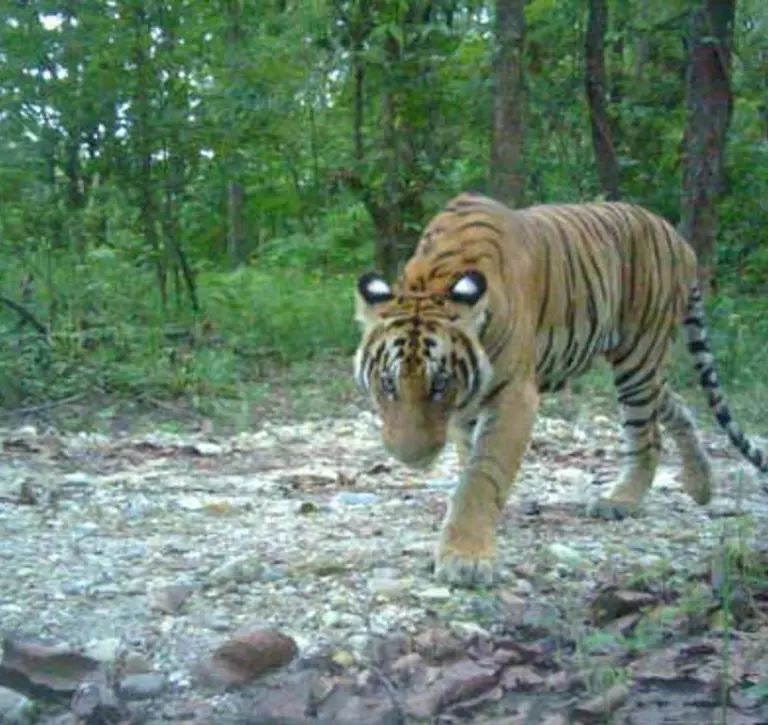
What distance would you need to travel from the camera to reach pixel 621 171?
14.5 m

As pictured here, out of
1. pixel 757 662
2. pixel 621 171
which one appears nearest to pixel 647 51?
pixel 621 171

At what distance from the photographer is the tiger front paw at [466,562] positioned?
16.1 feet

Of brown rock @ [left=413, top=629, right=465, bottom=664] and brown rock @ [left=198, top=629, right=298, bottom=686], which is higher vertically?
brown rock @ [left=198, top=629, right=298, bottom=686]

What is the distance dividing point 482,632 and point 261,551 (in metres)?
1.25

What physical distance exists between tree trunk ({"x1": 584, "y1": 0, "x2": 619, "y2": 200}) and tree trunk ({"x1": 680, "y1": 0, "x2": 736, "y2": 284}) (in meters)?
1.50

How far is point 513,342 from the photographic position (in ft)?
17.8

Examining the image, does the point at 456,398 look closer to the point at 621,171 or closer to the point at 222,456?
the point at 222,456

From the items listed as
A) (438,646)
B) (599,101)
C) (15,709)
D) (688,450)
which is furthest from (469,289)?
(599,101)

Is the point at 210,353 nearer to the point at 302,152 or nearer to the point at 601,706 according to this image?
the point at 302,152

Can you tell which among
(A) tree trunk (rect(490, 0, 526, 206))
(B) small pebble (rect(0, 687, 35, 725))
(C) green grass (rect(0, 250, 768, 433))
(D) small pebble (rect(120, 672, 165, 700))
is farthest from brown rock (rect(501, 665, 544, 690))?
(A) tree trunk (rect(490, 0, 526, 206))

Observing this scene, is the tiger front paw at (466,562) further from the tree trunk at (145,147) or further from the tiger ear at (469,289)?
the tree trunk at (145,147)

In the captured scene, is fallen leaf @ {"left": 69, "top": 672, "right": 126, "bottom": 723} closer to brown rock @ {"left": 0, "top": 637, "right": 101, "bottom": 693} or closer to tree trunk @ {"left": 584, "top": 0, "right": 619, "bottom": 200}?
brown rock @ {"left": 0, "top": 637, "right": 101, "bottom": 693}

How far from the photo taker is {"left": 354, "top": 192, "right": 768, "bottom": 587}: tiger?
503 centimetres

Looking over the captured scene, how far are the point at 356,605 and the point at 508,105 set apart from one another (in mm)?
6943
